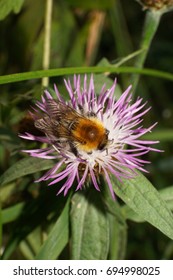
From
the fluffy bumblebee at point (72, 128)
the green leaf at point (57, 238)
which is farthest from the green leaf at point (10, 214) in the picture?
the fluffy bumblebee at point (72, 128)

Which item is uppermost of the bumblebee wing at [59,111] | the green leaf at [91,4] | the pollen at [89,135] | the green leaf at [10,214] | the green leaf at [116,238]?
the green leaf at [91,4]

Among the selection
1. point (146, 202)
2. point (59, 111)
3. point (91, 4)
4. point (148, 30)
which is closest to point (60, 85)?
point (148, 30)

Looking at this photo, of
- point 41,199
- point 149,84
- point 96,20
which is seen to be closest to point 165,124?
point 149,84

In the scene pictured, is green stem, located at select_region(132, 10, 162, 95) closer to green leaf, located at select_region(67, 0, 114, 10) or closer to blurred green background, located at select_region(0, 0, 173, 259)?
blurred green background, located at select_region(0, 0, 173, 259)

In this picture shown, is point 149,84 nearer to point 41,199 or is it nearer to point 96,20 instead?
point 96,20

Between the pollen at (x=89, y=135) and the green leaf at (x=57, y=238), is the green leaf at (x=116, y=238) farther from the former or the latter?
the pollen at (x=89, y=135)
